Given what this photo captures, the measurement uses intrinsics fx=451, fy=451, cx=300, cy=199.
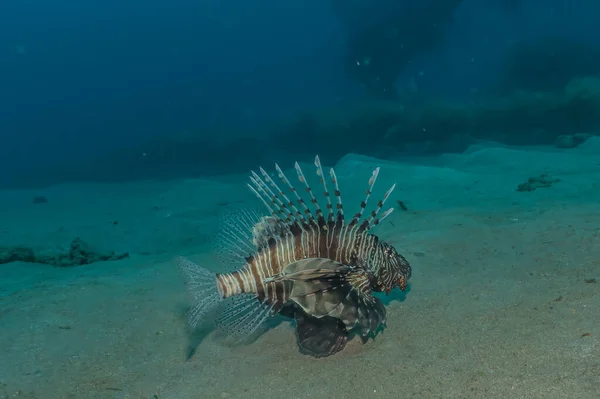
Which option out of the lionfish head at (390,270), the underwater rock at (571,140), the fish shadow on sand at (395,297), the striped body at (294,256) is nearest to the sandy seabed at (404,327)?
the fish shadow on sand at (395,297)

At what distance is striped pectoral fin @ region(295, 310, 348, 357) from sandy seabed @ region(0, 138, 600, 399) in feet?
0.36

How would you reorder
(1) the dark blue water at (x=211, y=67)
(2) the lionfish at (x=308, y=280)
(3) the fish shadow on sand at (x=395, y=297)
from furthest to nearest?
1. (1) the dark blue water at (x=211, y=67)
2. (3) the fish shadow on sand at (x=395, y=297)
3. (2) the lionfish at (x=308, y=280)

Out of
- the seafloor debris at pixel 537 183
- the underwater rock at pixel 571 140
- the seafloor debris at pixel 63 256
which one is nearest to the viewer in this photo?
the seafloor debris at pixel 63 256

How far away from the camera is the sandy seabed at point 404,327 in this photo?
2.77 metres

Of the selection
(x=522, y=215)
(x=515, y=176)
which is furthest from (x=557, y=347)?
(x=515, y=176)

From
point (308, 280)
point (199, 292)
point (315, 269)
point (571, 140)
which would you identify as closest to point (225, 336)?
point (199, 292)

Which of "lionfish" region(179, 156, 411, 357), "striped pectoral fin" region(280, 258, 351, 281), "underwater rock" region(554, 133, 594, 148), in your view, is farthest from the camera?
"underwater rock" region(554, 133, 594, 148)

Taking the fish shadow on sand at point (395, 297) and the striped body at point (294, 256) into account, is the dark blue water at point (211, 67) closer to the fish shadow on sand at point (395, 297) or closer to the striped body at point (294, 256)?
the fish shadow on sand at point (395, 297)

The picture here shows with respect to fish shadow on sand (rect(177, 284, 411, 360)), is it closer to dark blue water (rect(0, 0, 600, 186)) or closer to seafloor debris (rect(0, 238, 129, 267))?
→ seafloor debris (rect(0, 238, 129, 267))

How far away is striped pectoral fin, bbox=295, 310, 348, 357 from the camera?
3.21 metres

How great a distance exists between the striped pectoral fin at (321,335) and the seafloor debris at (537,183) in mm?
6165

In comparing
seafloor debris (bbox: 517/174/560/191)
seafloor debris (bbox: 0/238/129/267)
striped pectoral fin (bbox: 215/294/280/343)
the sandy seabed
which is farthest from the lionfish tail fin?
seafloor debris (bbox: 517/174/560/191)

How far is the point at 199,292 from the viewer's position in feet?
10.9

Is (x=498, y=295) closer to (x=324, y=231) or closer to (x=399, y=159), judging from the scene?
(x=324, y=231)
